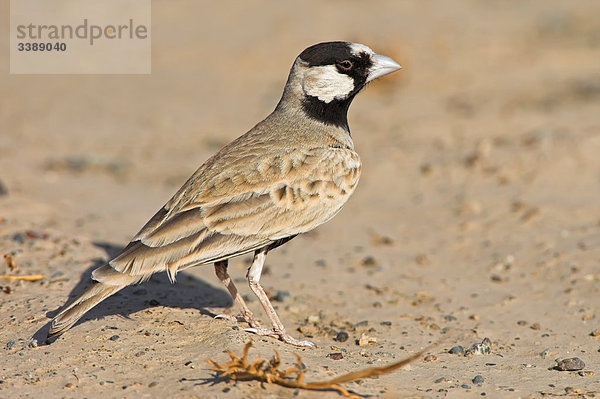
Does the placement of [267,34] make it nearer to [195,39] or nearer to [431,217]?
[195,39]

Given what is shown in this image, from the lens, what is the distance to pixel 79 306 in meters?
4.71

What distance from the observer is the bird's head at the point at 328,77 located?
595 centimetres

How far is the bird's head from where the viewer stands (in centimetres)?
595

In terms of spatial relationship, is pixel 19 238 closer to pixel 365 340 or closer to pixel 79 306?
pixel 79 306

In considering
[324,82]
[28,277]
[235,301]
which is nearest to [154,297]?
[235,301]

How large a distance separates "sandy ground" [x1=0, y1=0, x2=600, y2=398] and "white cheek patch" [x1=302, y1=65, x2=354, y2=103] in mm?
1808

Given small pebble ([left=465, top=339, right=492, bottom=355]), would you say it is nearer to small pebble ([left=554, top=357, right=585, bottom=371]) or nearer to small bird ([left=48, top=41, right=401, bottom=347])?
small pebble ([left=554, top=357, right=585, bottom=371])

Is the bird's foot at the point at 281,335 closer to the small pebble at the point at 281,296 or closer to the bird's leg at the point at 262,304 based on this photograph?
the bird's leg at the point at 262,304

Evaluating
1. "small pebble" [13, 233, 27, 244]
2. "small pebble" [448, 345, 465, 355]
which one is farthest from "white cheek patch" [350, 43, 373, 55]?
"small pebble" [13, 233, 27, 244]

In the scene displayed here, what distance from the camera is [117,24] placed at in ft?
56.2

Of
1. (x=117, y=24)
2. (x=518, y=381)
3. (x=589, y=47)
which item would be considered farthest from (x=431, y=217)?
(x=117, y=24)

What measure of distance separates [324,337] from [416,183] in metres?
4.48

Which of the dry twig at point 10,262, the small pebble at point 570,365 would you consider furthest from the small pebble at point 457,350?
the dry twig at point 10,262

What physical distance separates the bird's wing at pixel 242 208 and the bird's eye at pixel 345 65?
2.24 ft
